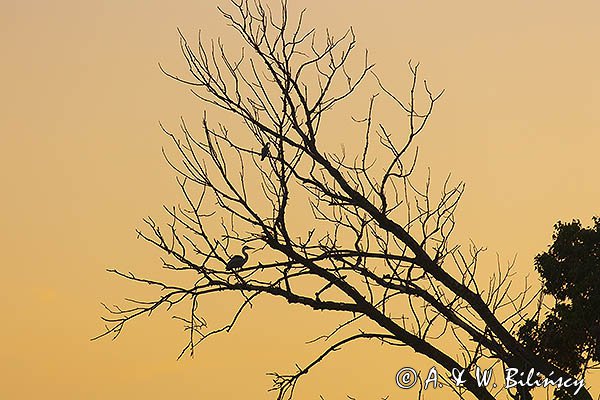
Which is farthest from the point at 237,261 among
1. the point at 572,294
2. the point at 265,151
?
the point at 572,294

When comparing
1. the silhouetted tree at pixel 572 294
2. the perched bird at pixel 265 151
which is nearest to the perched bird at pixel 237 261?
the perched bird at pixel 265 151

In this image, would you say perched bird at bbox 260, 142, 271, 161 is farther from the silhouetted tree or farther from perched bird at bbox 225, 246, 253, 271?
the silhouetted tree

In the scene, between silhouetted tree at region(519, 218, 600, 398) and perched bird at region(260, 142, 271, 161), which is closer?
perched bird at region(260, 142, 271, 161)

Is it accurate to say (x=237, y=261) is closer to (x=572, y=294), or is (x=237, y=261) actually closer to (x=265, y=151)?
(x=265, y=151)

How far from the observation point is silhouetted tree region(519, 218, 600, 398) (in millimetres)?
19719

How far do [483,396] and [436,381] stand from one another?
1133 mm

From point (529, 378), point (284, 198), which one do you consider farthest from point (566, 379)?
point (284, 198)

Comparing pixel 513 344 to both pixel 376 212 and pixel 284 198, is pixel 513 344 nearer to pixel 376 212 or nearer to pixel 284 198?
pixel 376 212

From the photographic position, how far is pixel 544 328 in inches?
792

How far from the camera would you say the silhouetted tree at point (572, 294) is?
64.7ft

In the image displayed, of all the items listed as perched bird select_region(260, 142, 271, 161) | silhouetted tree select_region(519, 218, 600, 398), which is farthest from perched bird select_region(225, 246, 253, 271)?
silhouetted tree select_region(519, 218, 600, 398)

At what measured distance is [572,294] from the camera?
2048 centimetres

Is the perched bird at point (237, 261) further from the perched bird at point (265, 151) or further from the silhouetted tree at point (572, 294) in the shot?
the silhouetted tree at point (572, 294)

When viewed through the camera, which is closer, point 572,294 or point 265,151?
point 265,151
